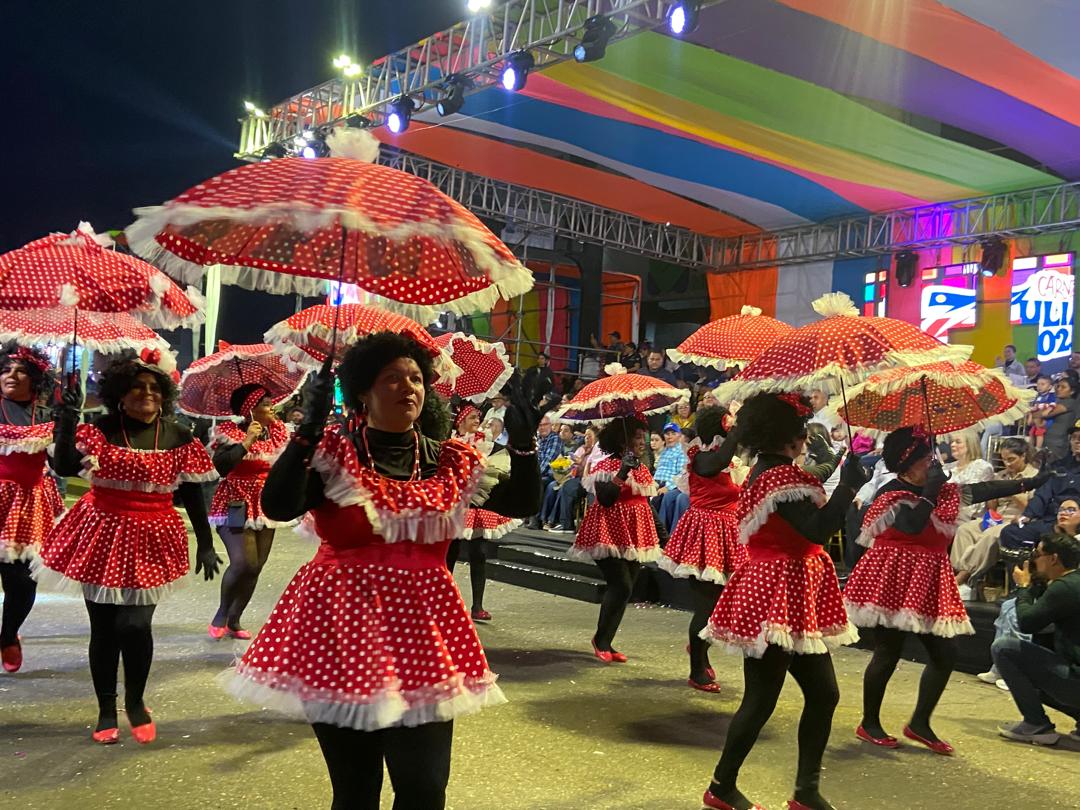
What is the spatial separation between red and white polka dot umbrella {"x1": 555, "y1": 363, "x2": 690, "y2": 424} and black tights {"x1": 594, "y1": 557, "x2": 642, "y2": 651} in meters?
0.99

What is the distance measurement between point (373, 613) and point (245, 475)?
4467 mm

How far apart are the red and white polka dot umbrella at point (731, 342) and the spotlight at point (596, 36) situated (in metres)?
4.95

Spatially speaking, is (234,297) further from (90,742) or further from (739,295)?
(90,742)

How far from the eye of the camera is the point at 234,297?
1695 centimetres

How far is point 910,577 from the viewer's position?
457 cm

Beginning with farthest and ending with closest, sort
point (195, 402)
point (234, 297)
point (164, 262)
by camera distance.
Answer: point (234, 297)
point (195, 402)
point (164, 262)

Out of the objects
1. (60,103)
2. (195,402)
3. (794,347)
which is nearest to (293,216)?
(794,347)

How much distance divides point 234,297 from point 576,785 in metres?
14.5

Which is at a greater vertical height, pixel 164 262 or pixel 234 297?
pixel 234 297

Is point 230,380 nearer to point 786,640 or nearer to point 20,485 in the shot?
point 20,485

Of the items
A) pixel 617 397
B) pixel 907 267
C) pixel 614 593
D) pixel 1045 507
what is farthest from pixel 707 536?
pixel 907 267

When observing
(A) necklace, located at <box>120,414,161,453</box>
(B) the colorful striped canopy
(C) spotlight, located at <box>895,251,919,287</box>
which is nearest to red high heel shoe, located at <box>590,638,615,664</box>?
(A) necklace, located at <box>120,414,161,453</box>

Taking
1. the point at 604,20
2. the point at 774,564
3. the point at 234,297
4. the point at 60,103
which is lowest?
the point at 774,564

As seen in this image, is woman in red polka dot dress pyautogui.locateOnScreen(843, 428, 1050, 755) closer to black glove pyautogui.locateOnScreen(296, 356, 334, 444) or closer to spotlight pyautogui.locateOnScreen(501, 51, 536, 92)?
black glove pyautogui.locateOnScreen(296, 356, 334, 444)
